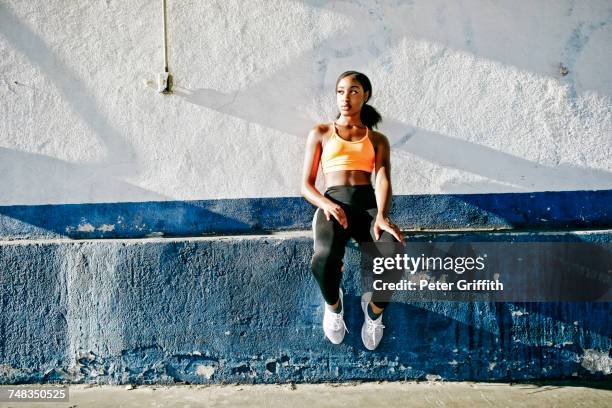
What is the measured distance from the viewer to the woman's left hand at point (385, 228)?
3150 mm

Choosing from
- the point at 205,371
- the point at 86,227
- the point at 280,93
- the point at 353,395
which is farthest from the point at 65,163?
the point at 353,395

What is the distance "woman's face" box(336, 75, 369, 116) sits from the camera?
346 centimetres

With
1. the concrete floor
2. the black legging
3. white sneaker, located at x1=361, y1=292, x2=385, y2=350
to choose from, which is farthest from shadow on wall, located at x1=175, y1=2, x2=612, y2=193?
the concrete floor

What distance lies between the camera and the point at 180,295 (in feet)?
11.8

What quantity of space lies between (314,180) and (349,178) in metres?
0.21

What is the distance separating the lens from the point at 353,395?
3373 millimetres

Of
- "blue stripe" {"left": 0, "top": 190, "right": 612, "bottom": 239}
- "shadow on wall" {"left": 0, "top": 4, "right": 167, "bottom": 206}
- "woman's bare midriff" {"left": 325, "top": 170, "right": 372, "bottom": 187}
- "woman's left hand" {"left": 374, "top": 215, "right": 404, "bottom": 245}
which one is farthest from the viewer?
"shadow on wall" {"left": 0, "top": 4, "right": 167, "bottom": 206}

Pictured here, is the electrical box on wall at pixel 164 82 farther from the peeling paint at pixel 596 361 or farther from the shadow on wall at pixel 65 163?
the peeling paint at pixel 596 361

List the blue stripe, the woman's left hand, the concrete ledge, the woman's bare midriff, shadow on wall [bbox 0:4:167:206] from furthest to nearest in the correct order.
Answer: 1. shadow on wall [bbox 0:4:167:206]
2. the blue stripe
3. the concrete ledge
4. the woman's bare midriff
5. the woman's left hand

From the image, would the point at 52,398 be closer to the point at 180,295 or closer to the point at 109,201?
the point at 180,295

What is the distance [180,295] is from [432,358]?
5.32 ft

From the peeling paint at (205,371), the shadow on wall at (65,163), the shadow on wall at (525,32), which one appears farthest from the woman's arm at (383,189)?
the shadow on wall at (65,163)

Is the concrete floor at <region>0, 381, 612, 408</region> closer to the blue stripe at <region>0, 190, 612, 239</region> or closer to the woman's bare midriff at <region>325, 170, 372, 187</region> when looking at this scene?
the blue stripe at <region>0, 190, 612, 239</region>

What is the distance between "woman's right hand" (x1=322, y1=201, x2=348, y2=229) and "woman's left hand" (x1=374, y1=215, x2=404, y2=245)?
0.58ft
